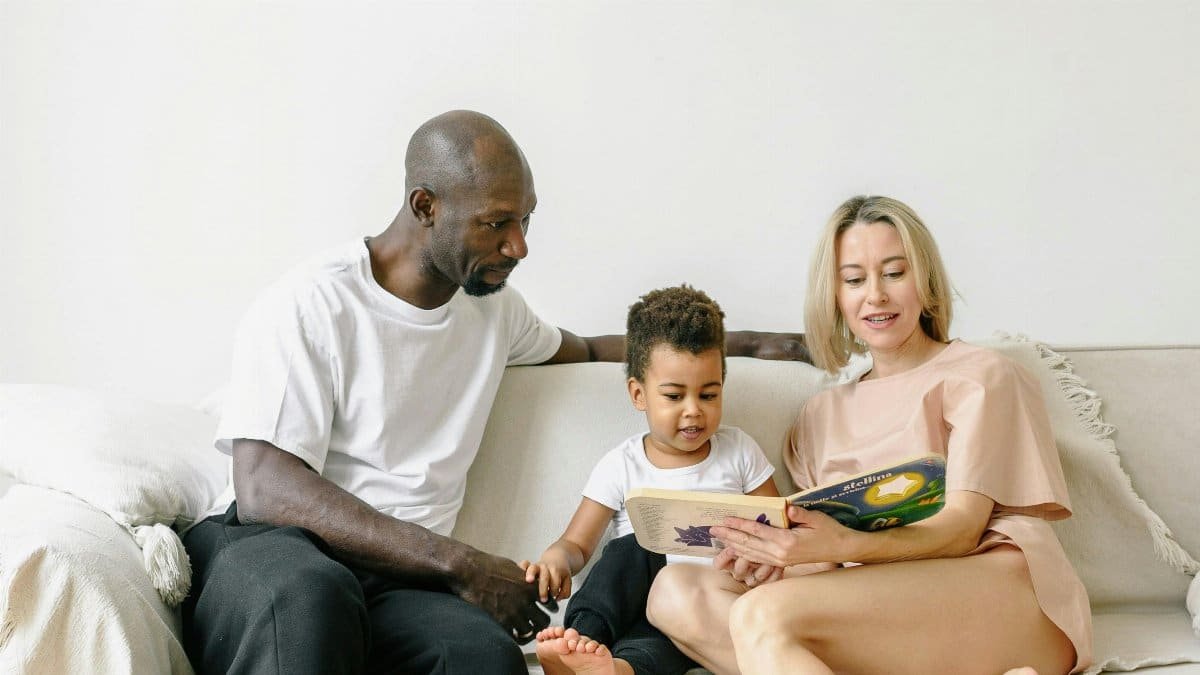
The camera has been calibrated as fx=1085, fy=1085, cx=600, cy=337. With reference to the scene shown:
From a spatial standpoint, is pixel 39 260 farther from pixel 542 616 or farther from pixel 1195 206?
pixel 1195 206

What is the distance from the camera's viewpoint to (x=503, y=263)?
187cm

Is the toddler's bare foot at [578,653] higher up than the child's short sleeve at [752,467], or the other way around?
the child's short sleeve at [752,467]

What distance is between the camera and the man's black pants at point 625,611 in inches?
67.2

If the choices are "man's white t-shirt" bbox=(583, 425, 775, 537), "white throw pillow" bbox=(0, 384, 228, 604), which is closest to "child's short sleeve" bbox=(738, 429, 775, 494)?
"man's white t-shirt" bbox=(583, 425, 775, 537)

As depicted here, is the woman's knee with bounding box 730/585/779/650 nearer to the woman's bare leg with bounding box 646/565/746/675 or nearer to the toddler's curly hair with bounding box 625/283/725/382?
the woman's bare leg with bounding box 646/565/746/675

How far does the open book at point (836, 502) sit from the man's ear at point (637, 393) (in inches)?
17.2

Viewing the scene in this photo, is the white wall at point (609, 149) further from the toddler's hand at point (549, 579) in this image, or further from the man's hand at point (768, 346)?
the toddler's hand at point (549, 579)

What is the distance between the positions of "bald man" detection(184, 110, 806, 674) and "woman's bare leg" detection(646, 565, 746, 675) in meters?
0.20

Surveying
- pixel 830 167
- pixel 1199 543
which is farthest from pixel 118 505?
pixel 1199 543

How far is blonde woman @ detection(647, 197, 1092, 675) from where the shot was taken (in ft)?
5.00

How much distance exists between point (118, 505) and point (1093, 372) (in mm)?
1811

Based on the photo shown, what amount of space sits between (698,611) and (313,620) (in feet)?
2.01

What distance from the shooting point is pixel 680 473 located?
1952mm

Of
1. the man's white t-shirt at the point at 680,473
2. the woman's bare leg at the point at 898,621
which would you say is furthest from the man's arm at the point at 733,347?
the woman's bare leg at the point at 898,621
